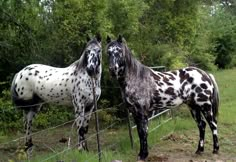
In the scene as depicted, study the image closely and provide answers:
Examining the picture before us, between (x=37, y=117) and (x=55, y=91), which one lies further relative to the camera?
(x=37, y=117)

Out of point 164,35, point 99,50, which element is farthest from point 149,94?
point 164,35

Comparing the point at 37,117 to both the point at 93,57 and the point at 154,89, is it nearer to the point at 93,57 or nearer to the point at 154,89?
the point at 93,57

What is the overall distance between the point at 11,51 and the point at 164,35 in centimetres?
435

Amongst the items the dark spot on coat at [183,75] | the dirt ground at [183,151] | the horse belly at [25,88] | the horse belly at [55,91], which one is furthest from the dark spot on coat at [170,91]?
the horse belly at [25,88]

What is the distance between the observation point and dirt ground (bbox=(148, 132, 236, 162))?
7.01 m

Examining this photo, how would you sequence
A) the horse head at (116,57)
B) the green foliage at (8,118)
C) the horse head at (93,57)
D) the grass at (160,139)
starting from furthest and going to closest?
the green foliage at (8,118), the horse head at (93,57), the horse head at (116,57), the grass at (160,139)

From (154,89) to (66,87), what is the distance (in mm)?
1516

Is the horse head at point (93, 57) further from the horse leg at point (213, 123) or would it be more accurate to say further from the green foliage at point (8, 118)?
the green foliage at point (8, 118)

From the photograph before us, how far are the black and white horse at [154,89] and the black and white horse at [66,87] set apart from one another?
496mm

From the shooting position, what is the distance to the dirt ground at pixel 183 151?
7.01 meters

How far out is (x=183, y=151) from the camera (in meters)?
7.55

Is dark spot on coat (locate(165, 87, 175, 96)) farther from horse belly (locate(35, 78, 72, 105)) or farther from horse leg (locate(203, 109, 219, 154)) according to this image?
horse belly (locate(35, 78, 72, 105))

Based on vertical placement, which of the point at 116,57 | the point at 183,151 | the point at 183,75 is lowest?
the point at 183,151

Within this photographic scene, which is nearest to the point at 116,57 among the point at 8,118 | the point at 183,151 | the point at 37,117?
the point at 183,151
